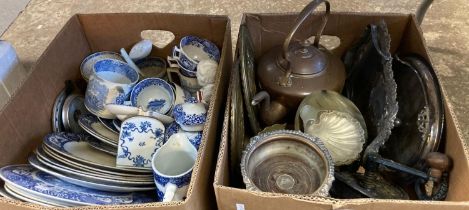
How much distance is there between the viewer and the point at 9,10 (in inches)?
65.4

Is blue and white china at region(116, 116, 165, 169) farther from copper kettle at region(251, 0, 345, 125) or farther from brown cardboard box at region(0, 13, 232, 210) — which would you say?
copper kettle at region(251, 0, 345, 125)

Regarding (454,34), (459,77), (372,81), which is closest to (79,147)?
(372,81)

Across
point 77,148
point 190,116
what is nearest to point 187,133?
point 190,116

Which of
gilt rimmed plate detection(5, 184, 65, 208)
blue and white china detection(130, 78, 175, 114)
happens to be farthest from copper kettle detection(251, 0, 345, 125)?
gilt rimmed plate detection(5, 184, 65, 208)

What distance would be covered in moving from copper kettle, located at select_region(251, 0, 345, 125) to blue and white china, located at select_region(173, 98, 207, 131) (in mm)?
139

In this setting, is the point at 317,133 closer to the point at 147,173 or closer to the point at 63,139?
the point at 147,173

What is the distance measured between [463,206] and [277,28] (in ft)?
1.94

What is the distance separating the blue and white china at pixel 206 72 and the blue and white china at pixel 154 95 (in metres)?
0.08

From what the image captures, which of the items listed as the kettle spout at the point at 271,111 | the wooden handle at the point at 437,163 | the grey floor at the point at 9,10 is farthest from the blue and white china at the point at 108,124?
the grey floor at the point at 9,10

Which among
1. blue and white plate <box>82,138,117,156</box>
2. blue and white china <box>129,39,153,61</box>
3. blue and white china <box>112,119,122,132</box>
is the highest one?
blue and white china <box>129,39,153,61</box>

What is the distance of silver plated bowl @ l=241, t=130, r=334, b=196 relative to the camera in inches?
30.1

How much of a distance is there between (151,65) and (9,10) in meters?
0.93

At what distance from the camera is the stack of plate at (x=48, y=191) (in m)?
0.72

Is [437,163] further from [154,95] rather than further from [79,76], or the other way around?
[79,76]
